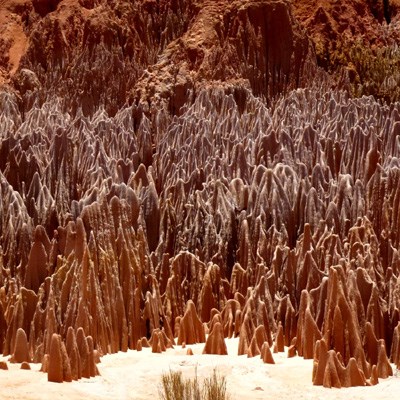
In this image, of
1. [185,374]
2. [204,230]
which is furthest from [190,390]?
[204,230]

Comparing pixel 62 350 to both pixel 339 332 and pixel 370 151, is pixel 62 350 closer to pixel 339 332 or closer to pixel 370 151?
pixel 339 332

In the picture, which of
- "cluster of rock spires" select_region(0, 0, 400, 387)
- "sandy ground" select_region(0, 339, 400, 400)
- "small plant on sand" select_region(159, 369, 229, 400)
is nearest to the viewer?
"small plant on sand" select_region(159, 369, 229, 400)

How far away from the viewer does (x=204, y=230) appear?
13.4m

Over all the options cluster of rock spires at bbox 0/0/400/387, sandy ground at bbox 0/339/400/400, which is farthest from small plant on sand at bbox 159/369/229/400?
cluster of rock spires at bbox 0/0/400/387

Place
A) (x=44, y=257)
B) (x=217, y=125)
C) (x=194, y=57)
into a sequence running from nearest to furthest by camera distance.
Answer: (x=44, y=257), (x=217, y=125), (x=194, y=57)

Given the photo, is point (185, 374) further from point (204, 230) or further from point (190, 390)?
point (204, 230)

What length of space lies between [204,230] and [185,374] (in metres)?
3.91

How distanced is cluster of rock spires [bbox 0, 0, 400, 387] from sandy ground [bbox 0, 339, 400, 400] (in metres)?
0.22

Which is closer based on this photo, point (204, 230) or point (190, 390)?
point (190, 390)

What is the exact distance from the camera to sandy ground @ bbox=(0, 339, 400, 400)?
8.92 m

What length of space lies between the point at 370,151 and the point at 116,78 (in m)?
8.84

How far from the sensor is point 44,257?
1169cm

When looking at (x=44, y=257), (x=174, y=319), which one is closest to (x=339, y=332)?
(x=174, y=319)

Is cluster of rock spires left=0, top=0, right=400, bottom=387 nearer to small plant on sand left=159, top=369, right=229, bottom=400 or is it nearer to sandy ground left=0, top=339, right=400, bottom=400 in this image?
sandy ground left=0, top=339, right=400, bottom=400
